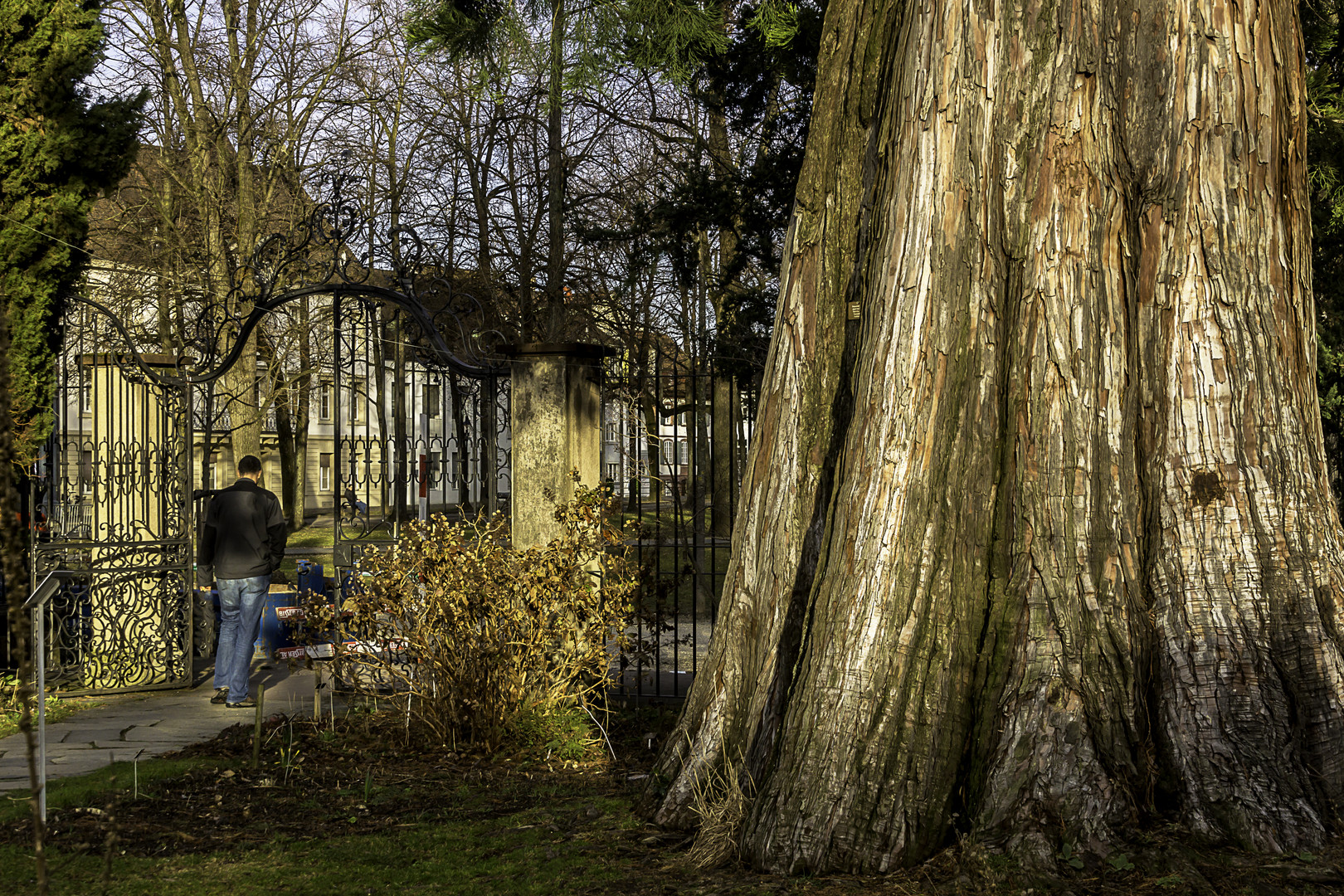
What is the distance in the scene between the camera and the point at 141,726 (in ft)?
25.4

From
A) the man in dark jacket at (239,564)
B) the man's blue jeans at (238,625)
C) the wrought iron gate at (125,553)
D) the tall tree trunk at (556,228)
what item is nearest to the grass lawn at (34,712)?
the wrought iron gate at (125,553)

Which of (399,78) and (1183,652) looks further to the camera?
(399,78)

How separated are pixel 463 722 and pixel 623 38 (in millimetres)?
4756

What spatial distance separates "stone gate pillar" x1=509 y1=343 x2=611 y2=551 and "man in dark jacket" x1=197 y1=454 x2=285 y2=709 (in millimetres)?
1930

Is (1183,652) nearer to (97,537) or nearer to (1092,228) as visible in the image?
(1092,228)

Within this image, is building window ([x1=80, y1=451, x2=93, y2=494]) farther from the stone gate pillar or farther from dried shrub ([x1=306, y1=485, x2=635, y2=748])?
dried shrub ([x1=306, y1=485, x2=635, y2=748])

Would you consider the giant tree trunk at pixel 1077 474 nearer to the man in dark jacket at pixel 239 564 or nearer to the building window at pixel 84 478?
the man in dark jacket at pixel 239 564

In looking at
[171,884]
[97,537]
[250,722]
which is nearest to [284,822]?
→ [171,884]

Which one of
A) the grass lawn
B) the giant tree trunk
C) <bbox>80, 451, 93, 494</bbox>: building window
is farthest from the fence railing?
<bbox>80, 451, 93, 494</bbox>: building window

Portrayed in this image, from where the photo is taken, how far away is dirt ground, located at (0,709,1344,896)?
3.44 meters

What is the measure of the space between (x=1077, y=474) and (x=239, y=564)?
643 centimetres

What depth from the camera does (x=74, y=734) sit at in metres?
7.50

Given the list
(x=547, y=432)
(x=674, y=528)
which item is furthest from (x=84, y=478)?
(x=674, y=528)

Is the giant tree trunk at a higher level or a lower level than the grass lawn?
higher
